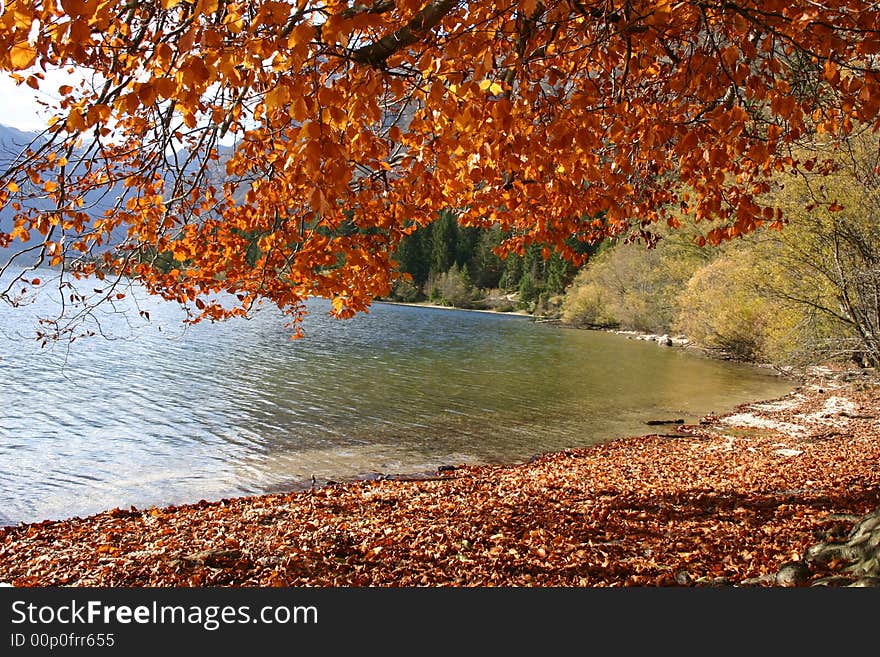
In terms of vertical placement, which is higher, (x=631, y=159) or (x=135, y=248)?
(x=631, y=159)

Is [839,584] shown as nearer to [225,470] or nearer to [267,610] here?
[267,610]

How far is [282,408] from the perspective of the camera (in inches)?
779

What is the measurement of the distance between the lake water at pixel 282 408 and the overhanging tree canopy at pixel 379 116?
5.84m

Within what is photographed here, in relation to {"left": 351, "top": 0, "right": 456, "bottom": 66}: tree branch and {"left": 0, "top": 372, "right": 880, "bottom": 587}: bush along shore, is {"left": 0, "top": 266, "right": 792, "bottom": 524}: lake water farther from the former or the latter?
{"left": 351, "top": 0, "right": 456, "bottom": 66}: tree branch

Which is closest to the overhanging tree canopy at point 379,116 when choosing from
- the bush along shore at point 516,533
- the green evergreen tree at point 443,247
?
the bush along shore at point 516,533

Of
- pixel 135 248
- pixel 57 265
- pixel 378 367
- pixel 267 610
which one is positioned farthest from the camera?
pixel 378 367

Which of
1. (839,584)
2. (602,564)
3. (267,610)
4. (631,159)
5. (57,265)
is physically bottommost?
(602,564)

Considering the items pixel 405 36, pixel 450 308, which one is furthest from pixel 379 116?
pixel 450 308

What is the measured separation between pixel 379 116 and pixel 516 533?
16.4ft

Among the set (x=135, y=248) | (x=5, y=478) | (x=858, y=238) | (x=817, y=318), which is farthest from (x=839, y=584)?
(x=817, y=318)

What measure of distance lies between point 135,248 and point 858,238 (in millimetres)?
18457

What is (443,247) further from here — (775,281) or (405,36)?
(405,36)

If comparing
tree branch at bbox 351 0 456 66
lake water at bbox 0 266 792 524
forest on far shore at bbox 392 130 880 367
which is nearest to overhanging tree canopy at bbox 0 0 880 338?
tree branch at bbox 351 0 456 66

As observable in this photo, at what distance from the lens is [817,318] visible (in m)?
→ 18.8
